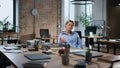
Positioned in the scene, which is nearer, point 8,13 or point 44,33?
point 44,33

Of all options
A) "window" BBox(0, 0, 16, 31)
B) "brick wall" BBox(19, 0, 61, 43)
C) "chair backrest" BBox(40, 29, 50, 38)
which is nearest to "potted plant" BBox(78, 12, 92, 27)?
"brick wall" BBox(19, 0, 61, 43)

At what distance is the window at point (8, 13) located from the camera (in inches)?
407

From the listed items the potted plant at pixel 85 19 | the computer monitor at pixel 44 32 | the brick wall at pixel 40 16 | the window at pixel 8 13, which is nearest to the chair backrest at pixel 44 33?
the computer monitor at pixel 44 32

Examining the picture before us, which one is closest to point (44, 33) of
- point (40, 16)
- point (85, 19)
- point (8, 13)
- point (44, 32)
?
point (44, 32)

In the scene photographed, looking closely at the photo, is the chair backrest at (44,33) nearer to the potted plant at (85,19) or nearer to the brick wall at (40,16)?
the brick wall at (40,16)

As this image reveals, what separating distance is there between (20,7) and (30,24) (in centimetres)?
91

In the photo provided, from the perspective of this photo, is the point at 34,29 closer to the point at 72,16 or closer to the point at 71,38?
the point at 72,16

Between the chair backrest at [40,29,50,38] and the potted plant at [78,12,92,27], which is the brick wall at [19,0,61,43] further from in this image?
the potted plant at [78,12,92,27]

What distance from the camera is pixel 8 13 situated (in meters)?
10.5

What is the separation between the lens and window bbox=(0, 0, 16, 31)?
33.9 ft

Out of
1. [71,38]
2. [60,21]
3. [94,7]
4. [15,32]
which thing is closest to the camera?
[71,38]

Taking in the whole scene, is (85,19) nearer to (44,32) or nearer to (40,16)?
(40,16)

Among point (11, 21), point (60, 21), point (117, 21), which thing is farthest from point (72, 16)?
point (11, 21)

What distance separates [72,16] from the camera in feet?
40.8
